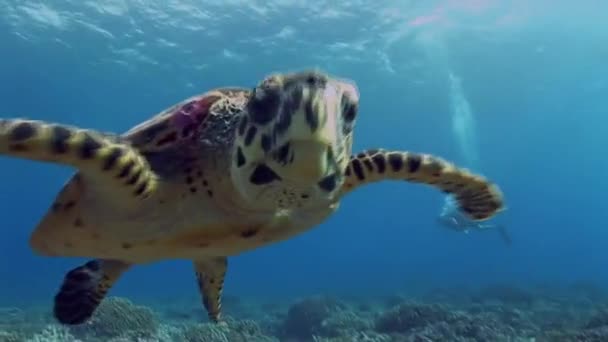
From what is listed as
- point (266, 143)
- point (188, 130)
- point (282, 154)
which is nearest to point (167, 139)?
point (188, 130)

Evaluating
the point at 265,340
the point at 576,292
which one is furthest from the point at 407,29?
the point at 265,340

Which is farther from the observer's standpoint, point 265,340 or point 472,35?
point 472,35

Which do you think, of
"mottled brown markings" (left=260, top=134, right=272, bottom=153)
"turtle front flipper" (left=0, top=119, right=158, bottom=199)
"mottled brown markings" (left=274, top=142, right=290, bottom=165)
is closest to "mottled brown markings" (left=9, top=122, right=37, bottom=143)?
"turtle front flipper" (left=0, top=119, right=158, bottom=199)

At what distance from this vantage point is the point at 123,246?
4.28 meters

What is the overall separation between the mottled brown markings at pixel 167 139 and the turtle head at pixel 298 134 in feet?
3.43

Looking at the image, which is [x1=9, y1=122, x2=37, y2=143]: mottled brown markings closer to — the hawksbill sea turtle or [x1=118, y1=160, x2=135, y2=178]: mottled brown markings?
the hawksbill sea turtle

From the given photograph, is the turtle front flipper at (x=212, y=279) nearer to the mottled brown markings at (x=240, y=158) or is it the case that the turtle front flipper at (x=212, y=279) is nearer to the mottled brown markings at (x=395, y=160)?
the mottled brown markings at (x=395, y=160)

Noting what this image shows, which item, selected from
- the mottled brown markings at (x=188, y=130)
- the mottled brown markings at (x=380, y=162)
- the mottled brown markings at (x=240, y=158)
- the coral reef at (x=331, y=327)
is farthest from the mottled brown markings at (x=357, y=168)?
the coral reef at (x=331, y=327)

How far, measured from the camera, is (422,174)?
175 inches

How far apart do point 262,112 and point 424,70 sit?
37174mm

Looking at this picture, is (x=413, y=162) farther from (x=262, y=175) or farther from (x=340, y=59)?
(x=340, y=59)

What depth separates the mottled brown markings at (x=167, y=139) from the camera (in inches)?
146

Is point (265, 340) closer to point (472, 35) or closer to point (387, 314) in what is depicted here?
point (387, 314)

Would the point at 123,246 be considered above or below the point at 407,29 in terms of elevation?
below
